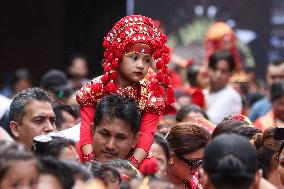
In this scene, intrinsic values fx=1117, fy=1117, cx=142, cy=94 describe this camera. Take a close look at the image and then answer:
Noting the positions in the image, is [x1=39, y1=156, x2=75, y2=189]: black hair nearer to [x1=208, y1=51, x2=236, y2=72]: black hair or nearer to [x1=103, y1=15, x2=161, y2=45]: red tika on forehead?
[x1=103, y1=15, x2=161, y2=45]: red tika on forehead

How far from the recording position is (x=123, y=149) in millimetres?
7484

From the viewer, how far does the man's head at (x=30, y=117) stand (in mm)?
8211

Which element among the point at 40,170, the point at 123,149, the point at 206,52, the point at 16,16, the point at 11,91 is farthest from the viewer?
the point at 16,16

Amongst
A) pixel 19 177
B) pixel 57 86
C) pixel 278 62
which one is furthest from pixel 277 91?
pixel 19 177

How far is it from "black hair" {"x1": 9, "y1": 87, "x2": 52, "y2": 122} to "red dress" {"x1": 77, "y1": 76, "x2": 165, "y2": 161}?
68cm

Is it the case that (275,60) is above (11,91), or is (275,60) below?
above

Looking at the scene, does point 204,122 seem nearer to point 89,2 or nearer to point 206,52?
point 206,52

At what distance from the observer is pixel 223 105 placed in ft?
39.7

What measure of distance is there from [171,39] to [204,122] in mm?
5253

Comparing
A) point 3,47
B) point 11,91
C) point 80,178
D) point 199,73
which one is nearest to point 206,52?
point 199,73

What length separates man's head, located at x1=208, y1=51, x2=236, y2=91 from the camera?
1236cm

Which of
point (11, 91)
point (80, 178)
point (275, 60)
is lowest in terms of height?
point (11, 91)

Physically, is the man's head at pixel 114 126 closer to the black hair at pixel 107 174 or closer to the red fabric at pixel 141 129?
the red fabric at pixel 141 129

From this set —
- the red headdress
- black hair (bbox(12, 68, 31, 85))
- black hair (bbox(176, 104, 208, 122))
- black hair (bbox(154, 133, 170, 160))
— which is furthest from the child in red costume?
black hair (bbox(12, 68, 31, 85))
